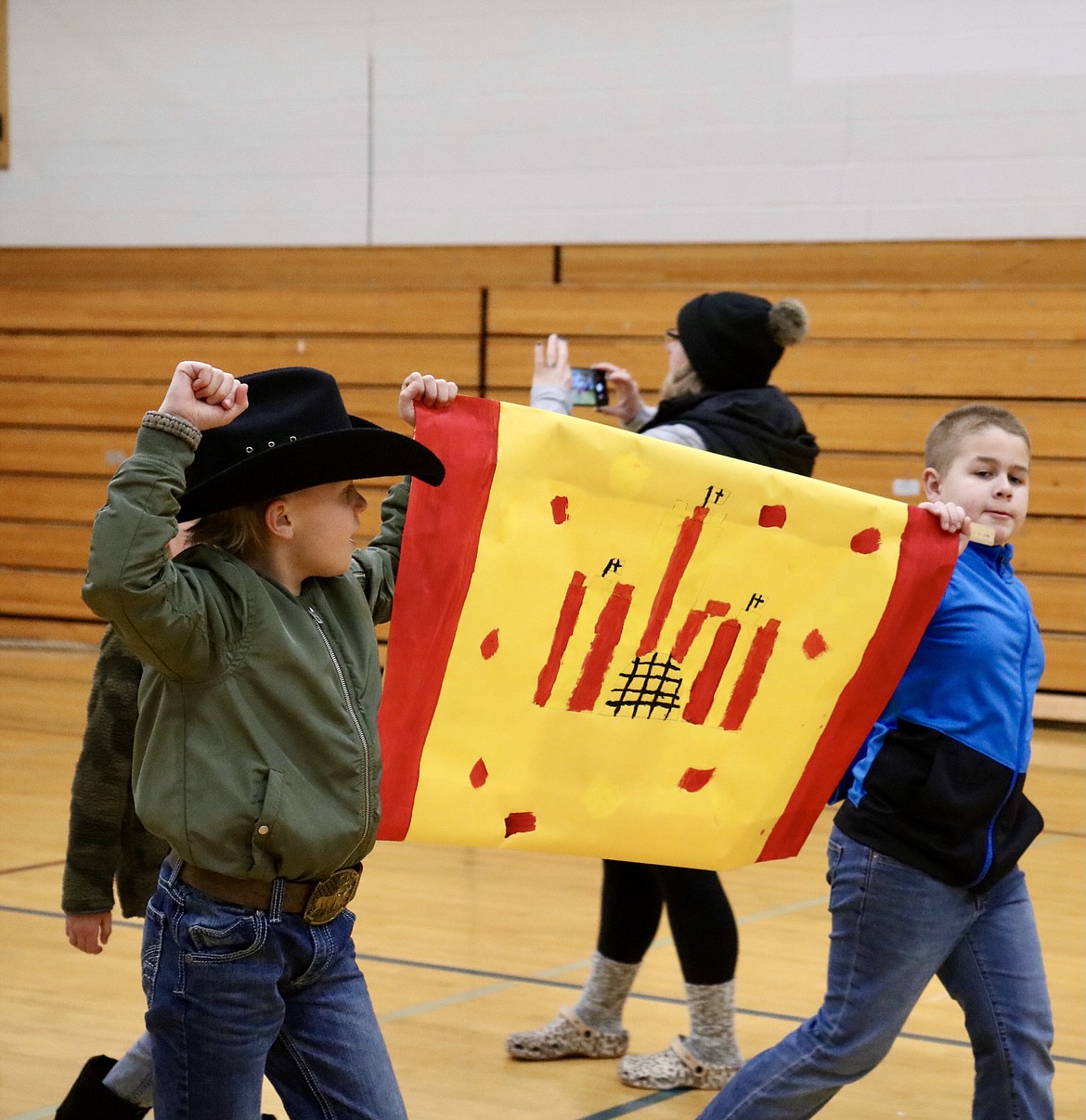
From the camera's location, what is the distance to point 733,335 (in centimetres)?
325

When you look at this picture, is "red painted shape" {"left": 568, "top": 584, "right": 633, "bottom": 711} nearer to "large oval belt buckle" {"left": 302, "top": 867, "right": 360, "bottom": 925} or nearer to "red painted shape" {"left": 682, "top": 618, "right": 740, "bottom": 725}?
"red painted shape" {"left": 682, "top": 618, "right": 740, "bottom": 725}

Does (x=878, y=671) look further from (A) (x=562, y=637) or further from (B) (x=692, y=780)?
(A) (x=562, y=637)

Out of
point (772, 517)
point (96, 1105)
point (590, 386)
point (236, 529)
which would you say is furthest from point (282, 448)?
point (590, 386)

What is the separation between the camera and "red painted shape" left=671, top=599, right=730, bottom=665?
246 cm

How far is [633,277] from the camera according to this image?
9.27 metres

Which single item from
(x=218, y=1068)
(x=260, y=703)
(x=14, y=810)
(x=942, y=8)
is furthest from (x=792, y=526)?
(x=942, y=8)

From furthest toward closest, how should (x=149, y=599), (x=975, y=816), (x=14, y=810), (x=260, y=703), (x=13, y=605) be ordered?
(x=13, y=605) < (x=14, y=810) < (x=975, y=816) < (x=260, y=703) < (x=149, y=599)

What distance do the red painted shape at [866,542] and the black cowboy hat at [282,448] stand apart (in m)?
0.88

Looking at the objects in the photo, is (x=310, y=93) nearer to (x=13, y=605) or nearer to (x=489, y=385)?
(x=489, y=385)

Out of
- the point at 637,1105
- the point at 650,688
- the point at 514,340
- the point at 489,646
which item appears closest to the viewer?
the point at 489,646

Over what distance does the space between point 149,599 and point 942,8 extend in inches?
309

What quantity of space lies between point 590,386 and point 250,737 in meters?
1.96

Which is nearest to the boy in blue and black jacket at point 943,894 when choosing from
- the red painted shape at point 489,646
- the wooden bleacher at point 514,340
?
the red painted shape at point 489,646

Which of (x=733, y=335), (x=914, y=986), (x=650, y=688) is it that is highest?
(x=733, y=335)
